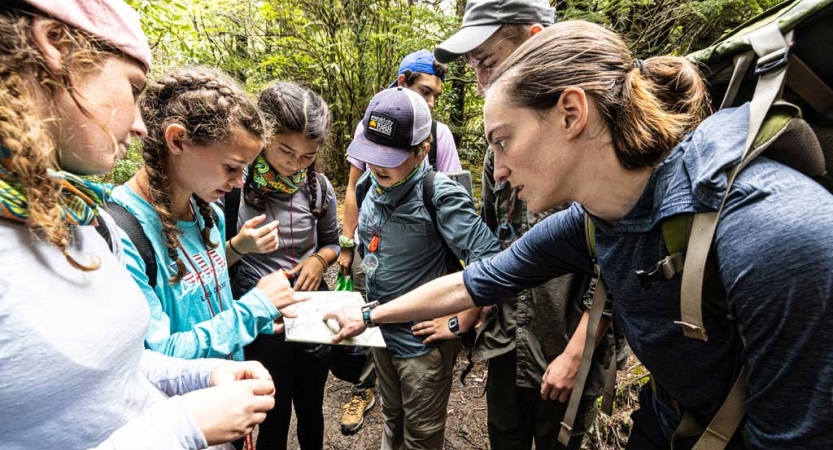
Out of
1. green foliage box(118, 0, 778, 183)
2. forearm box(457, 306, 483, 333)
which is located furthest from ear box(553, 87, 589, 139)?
green foliage box(118, 0, 778, 183)

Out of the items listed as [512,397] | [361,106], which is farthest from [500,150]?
[361,106]

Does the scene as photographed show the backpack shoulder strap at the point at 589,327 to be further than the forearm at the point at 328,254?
No

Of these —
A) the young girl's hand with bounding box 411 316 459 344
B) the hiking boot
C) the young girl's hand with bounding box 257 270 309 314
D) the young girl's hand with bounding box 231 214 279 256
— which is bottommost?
the hiking boot

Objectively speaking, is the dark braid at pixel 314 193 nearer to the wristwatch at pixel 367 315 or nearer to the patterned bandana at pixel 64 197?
the wristwatch at pixel 367 315

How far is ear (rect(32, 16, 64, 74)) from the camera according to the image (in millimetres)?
915

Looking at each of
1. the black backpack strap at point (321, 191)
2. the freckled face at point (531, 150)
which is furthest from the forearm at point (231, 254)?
the freckled face at point (531, 150)

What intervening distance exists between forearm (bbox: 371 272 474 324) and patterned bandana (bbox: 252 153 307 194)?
41.1 inches

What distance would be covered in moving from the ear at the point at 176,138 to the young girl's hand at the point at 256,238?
1.64 feet

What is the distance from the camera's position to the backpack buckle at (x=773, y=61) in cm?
106

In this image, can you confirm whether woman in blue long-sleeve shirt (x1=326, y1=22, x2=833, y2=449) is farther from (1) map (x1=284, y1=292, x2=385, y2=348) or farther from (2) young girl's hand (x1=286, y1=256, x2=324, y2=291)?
(2) young girl's hand (x1=286, y1=256, x2=324, y2=291)

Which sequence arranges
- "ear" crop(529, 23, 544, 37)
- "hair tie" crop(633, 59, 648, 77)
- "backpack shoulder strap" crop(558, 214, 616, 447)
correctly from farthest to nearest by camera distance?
"ear" crop(529, 23, 544, 37), "backpack shoulder strap" crop(558, 214, 616, 447), "hair tie" crop(633, 59, 648, 77)

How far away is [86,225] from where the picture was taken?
1.12 meters

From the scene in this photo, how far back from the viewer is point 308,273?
107 inches

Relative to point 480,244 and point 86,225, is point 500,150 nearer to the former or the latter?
point 480,244
